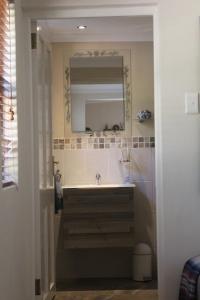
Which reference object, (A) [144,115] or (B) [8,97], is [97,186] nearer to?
(A) [144,115]

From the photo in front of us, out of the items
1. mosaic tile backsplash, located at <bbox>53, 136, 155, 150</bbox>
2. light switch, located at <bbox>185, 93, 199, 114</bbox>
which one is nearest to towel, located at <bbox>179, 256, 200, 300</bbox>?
light switch, located at <bbox>185, 93, 199, 114</bbox>

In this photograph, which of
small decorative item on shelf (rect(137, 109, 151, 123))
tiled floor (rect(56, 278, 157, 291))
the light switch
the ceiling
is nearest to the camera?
the light switch

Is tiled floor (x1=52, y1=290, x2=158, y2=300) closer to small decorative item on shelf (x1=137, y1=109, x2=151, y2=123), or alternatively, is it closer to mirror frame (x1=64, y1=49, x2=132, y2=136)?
mirror frame (x1=64, y1=49, x2=132, y2=136)

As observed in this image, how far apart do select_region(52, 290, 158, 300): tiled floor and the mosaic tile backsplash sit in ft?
4.38

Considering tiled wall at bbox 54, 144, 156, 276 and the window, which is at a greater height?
the window

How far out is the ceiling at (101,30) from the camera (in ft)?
12.5

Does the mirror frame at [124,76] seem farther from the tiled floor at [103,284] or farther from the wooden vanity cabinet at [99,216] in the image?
the tiled floor at [103,284]

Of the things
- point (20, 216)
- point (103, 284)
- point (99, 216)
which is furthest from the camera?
point (103, 284)

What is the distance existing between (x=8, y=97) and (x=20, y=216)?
0.70 m

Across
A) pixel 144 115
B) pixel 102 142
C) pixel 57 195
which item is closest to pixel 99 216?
pixel 57 195

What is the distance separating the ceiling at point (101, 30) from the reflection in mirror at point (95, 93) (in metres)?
0.19

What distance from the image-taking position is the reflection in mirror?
436 centimetres

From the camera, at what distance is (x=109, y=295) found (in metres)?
3.72

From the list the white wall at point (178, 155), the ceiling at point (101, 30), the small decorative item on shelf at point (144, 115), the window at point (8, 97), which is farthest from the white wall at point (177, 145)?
the small decorative item on shelf at point (144, 115)
